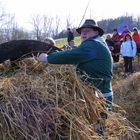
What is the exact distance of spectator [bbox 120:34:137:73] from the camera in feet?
50.0

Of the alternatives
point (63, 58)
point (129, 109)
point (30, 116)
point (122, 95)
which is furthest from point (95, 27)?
point (122, 95)

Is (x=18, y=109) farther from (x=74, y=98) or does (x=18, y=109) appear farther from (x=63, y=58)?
(x=63, y=58)

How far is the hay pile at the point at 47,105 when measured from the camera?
393cm

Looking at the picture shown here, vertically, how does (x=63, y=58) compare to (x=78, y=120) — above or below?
above

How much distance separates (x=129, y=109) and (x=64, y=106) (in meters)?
5.79

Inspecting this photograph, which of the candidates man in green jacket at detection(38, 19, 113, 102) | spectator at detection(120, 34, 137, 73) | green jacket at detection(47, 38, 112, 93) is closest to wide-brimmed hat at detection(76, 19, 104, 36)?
man in green jacket at detection(38, 19, 113, 102)

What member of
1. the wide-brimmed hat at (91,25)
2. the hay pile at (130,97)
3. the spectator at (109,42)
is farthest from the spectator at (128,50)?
the wide-brimmed hat at (91,25)

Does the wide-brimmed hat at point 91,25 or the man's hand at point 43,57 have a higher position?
the wide-brimmed hat at point 91,25

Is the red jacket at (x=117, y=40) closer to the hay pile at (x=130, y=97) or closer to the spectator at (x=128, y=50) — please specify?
the spectator at (x=128, y=50)

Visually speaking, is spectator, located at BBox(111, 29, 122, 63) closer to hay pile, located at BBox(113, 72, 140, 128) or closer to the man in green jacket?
hay pile, located at BBox(113, 72, 140, 128)

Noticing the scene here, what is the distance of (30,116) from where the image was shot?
3982 millimetres

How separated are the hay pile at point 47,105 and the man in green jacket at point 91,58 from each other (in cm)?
12

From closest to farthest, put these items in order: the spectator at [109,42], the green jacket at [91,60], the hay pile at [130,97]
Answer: the green jacket at [91,60] < the hay pile at [130,97] < the spectator at [109,42]

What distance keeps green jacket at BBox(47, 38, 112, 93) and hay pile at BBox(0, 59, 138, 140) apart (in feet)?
0.37
